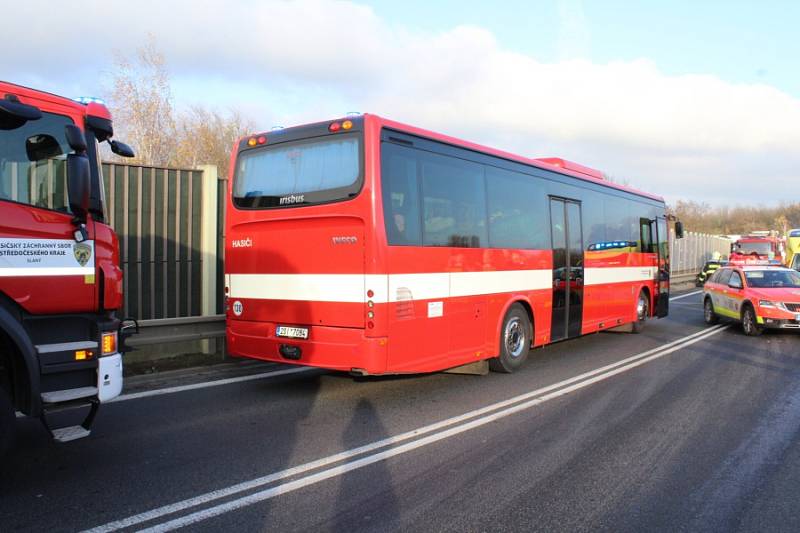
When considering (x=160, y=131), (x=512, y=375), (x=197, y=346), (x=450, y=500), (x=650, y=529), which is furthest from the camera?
(x=160, y=131)

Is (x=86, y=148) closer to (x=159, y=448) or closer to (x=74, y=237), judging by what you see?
(x=74, y=237)

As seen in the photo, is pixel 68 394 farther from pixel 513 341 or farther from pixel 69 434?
pixel 513 341

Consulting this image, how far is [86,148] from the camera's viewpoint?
4.67 m

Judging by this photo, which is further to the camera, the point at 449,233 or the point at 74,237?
the point at 449,233

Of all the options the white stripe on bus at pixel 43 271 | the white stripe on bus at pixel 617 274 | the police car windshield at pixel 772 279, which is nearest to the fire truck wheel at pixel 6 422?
the white stripe on bus at pixel 43 271

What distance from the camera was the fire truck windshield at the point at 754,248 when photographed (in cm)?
2981

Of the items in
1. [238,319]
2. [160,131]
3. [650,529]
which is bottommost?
[650,529]

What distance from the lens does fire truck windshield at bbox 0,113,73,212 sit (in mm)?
4281

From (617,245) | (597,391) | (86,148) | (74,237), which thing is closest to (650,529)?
(597,391)

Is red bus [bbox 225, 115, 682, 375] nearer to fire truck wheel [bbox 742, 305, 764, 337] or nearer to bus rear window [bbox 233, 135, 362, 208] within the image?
bus rear window [bbox 233, 135, 362, 208]

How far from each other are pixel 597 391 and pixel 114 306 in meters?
5.87

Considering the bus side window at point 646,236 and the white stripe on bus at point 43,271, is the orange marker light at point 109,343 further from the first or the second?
the bus side window at point 646,236

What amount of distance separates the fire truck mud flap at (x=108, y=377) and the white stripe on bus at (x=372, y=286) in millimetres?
2519

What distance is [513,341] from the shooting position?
29.7 ft
